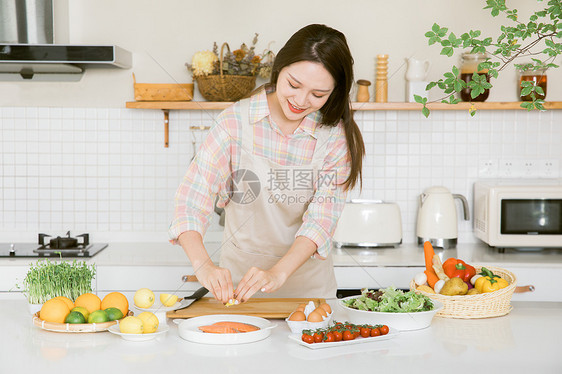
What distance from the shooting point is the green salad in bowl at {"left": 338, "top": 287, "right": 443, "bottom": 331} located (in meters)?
1.57

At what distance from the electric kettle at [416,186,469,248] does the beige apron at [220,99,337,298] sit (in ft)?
3.76

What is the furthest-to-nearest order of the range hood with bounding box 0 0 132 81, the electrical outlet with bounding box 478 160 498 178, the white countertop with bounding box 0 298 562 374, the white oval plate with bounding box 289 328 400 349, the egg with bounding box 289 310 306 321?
the electrical outlet with bounding box 478 160 498 178
the range hood with bounding box 0 0 132 81
the egg with bounding box 289 310 306 321
the white oval plate with bounding box 289 328 400 349
the white countertop with bounding box 0 298 562 374

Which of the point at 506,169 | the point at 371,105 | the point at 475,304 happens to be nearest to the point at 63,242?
the point at 371,105

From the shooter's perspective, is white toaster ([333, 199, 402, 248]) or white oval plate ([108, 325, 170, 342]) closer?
white oval plate ([108, 325, 170, 342])

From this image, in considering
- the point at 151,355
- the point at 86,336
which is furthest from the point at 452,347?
the point at 86,336

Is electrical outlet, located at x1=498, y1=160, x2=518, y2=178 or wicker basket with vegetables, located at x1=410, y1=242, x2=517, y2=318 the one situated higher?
electrical outlet, located at x1=498, y1=160, x2=518, y2=178

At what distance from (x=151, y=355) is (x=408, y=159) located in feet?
7.45

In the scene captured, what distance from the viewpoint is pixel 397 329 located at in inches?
61.6

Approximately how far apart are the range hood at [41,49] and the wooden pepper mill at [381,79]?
1.26m

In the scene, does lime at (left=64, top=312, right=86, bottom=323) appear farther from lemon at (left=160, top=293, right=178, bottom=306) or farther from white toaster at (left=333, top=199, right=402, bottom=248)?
white toaster at (left=333, top=199, right=402, bottom=248)

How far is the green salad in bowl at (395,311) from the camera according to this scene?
1566 millimetres

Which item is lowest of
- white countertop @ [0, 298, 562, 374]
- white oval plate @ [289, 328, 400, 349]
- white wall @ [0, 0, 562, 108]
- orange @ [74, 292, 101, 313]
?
white countertop @ [0, 298, 562, 374]

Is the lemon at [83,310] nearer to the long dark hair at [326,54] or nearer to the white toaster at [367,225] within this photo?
the long dark hair at [326,54]

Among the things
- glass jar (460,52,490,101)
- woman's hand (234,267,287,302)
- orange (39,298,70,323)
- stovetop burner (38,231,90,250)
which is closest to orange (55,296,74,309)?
orange (39,298,70,323)
